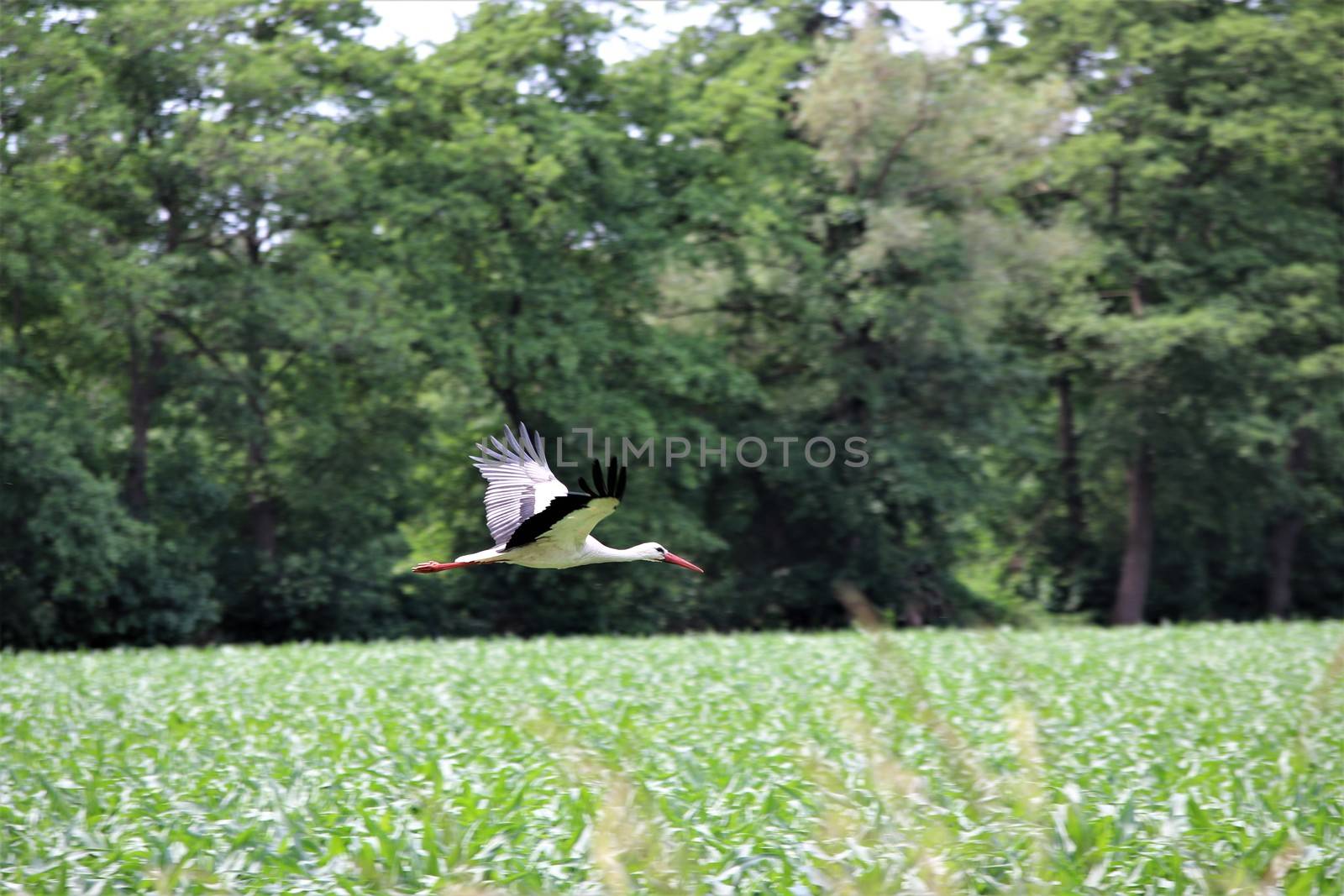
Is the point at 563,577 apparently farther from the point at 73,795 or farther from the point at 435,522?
the point at 73,795

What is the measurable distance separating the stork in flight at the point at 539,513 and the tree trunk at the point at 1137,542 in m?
24.2

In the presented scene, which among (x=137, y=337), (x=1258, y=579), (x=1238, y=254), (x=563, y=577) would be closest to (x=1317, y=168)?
(x=1238, y=254)

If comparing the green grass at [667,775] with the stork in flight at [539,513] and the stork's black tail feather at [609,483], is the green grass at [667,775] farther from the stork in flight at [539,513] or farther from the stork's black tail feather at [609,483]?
the stork's black tail feather at [609,483]

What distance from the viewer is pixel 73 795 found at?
8.27 metres

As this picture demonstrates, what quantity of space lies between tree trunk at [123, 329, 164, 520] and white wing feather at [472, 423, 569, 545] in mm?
17403

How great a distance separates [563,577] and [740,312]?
18.1ft

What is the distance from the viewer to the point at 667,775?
29.7ft

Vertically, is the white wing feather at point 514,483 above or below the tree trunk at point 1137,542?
above

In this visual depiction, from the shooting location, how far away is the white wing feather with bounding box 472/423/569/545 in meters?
4.85

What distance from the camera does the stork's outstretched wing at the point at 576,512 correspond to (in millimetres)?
4090

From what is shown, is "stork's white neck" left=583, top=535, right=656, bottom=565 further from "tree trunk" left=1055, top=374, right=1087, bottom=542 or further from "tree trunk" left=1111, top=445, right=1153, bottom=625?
"tree trunk" left=1055, top=374, right=1087, bottom=542

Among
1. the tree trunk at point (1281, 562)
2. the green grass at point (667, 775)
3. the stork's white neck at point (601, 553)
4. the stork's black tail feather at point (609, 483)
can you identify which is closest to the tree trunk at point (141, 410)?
the green grass at point (667, 775)

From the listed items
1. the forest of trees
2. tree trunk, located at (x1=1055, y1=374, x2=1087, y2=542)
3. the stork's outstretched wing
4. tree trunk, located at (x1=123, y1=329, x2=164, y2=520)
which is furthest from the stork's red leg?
tree trunk, located at (x1=1055, y1=374, x2=1087, y2=542)

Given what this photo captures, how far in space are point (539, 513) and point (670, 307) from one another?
818 inches
